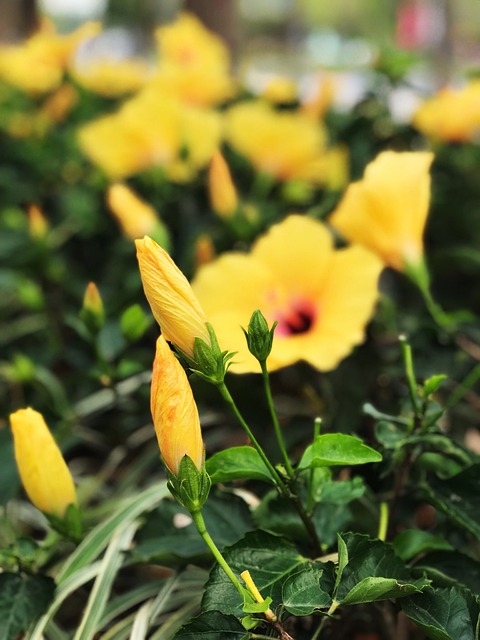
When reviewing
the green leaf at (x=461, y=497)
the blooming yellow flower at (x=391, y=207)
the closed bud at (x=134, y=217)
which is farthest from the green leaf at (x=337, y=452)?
the closed bud at (x=134, y=217)

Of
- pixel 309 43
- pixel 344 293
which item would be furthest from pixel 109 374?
pixel 309 43

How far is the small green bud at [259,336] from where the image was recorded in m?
0.55

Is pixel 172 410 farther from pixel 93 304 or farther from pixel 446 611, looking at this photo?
pixel 93 304

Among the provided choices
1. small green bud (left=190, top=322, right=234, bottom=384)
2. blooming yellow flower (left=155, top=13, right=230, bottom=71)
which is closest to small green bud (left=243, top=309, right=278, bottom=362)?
small green bud (left=190, top=322, right=234, bottom=384)

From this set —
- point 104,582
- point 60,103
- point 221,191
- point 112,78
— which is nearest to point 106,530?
point 104,582

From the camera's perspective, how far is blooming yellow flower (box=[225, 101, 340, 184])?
134 centimetres

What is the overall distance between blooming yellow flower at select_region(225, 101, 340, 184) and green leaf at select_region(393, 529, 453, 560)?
854mm

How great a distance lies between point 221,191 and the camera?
106 cm

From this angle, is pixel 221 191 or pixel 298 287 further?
pixel 221 191

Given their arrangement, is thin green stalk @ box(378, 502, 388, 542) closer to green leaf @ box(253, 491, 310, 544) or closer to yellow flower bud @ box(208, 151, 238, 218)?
green leaf @ box(253, 491, 310, 544)

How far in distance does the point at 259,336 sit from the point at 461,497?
9.4 inches

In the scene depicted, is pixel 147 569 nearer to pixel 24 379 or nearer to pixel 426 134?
pixel 24 379

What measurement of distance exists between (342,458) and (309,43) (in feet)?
43.5

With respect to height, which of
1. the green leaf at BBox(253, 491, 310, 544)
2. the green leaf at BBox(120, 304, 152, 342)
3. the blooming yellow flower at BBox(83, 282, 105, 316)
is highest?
the blooming yellow flower at BBox(83, 282, 105, 316)
